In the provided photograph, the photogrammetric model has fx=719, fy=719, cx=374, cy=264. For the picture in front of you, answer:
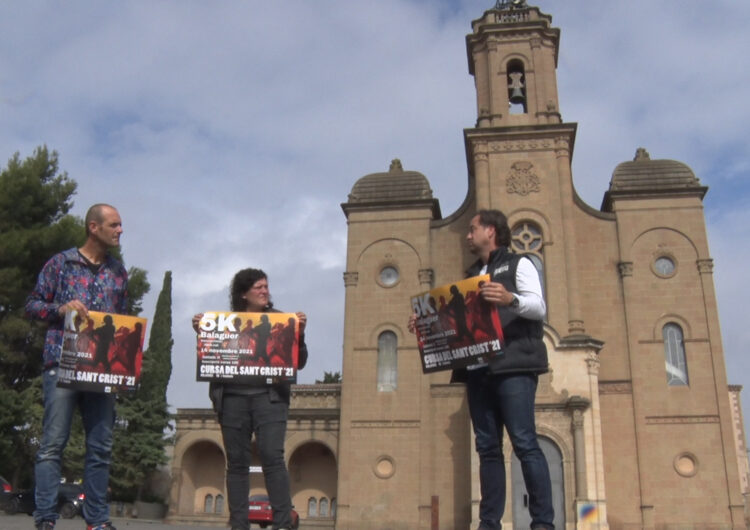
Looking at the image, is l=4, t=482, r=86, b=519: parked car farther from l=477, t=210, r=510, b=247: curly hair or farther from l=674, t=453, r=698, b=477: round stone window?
l=674, t=453, r=698, b=477: round stone window

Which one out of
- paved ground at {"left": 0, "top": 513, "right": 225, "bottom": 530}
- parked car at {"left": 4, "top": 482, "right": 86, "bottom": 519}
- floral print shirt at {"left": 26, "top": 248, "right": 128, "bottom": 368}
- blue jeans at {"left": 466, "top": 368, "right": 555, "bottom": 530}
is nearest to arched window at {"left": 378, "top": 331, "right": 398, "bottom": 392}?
parked car at {"left": 4, "top": 482, "right": 86, "bottom": 519}

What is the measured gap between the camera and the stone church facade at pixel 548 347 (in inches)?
902

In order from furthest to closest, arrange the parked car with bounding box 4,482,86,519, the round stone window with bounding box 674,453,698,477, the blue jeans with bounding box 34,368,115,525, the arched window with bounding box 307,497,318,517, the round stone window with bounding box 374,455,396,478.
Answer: the arched window with bounding box 307,497,318,517, the round stone window with bounding box 374,455,396,478, the round stone window with bounding box 674,453,698,477, the parked car with bounding box 4,482,86,519, the blue jeans with bounding box 34,368,115,525

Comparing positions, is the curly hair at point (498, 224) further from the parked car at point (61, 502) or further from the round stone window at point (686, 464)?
the round stone window at point (686, 464)

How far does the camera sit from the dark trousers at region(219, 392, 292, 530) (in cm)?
583

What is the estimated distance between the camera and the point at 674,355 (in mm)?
24562

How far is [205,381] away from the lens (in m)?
6.40

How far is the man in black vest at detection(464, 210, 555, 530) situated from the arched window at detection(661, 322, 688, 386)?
67.8 feet

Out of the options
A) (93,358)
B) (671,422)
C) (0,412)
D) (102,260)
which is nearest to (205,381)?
(93,358)

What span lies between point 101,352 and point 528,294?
11.6ft

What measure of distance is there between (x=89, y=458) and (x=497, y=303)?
136 inches

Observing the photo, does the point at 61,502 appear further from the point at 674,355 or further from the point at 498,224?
the point at 498,224

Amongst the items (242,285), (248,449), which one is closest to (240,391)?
(248,449)

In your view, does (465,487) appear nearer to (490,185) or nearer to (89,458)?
(490,185)
